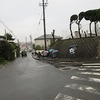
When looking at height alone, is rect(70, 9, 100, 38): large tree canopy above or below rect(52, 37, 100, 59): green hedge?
above

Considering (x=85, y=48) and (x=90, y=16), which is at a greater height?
(x=90, y=16)

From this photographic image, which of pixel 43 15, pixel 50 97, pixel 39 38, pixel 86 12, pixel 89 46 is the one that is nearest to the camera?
pixel 50 97

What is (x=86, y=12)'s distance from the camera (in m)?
33.9

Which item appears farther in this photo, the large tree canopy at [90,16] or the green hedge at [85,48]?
the large tree canopy at [90,16]

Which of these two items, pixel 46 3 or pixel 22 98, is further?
pixel 46 3

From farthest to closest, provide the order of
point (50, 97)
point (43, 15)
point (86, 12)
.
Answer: point (43, 15) < point (86, 12) < point (50, 97)

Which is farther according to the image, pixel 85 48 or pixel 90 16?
pixel 90 16

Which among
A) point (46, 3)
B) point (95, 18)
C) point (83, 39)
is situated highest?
point (46, 3)

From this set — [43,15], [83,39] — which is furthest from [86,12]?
[43,15]

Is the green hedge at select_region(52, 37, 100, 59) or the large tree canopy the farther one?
the large tree canopy

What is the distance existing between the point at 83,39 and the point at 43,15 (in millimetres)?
18799

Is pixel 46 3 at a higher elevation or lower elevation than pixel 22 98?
higher

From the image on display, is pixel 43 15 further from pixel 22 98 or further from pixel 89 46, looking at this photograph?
pixel 22 98

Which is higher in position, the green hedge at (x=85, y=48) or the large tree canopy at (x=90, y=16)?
the large tree canopy at (x=90, y=16)
